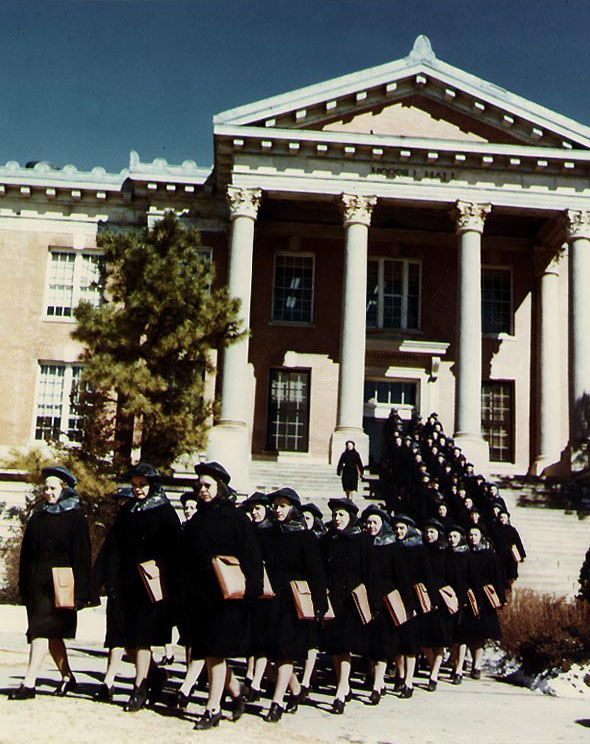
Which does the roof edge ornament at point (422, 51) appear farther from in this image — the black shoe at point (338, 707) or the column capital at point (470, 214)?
the black shoe at point (338, 707)

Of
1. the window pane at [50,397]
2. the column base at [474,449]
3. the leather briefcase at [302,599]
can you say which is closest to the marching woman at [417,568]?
the leather briefcase at [302,599]

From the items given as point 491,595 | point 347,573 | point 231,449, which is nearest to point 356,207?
point 231,449

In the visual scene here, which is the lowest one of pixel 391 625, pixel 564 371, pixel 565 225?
pixel 391 625

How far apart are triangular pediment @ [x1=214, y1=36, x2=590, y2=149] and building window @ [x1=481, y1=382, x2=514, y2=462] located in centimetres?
782

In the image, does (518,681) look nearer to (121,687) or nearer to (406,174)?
(121,687)

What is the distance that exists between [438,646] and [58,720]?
221 inches

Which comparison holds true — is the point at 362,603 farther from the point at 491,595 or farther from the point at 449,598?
the point at 491,595

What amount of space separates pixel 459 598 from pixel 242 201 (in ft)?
55.1

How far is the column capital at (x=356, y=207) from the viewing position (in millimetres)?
26828

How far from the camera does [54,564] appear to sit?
8.52 m

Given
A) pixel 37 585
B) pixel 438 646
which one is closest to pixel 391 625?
pixel 438 646

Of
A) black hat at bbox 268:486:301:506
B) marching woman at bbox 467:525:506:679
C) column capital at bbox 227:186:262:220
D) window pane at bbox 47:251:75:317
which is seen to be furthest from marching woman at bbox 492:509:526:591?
window pane at bbox 47:251:75:317

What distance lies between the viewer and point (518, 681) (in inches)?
497

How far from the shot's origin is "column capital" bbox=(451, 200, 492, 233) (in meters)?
27.1
